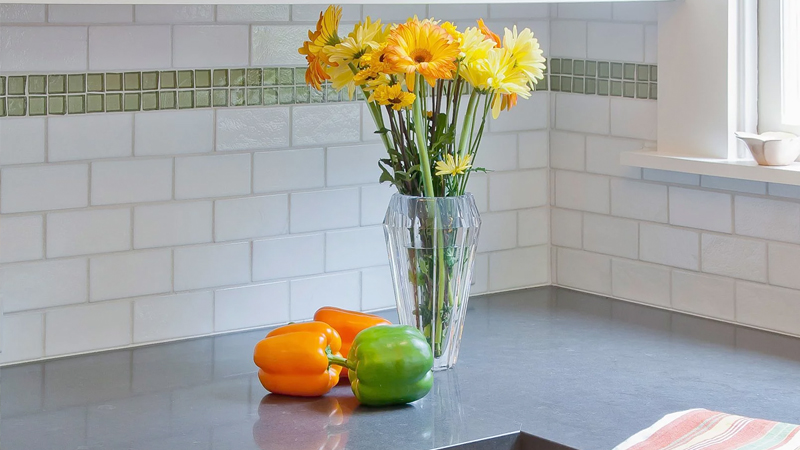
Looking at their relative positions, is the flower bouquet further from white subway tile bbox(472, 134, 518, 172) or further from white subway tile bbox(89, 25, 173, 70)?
Result: white subway tile bbox(472, 134, 518, 172)

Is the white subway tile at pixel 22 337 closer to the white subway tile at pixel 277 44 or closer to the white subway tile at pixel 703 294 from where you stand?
the white subway tile at pixel 277 44

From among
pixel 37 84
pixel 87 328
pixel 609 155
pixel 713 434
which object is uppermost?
pixel 37 84

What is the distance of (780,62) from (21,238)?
1.47 metres

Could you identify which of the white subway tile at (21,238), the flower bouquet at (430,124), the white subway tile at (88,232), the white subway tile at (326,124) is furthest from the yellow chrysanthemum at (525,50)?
the white subway tile at (21,238)

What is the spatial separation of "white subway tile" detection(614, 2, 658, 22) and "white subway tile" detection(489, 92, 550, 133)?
27 centimetres

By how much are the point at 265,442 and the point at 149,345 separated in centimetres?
60

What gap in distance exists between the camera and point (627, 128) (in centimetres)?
241

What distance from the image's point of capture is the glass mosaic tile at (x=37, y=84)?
1900 millimetres

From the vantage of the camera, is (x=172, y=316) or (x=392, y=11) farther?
(x=392, y=11)

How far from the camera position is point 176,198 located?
6.81 feet

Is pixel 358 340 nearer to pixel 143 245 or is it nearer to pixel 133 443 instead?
pixel 133 443

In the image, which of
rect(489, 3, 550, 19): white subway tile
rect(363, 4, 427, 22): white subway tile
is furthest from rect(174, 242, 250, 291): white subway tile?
rect(489, 3, 550, 19): white subway tile

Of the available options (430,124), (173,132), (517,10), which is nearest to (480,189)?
(517,10)

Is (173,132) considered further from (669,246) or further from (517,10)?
(669,246)
